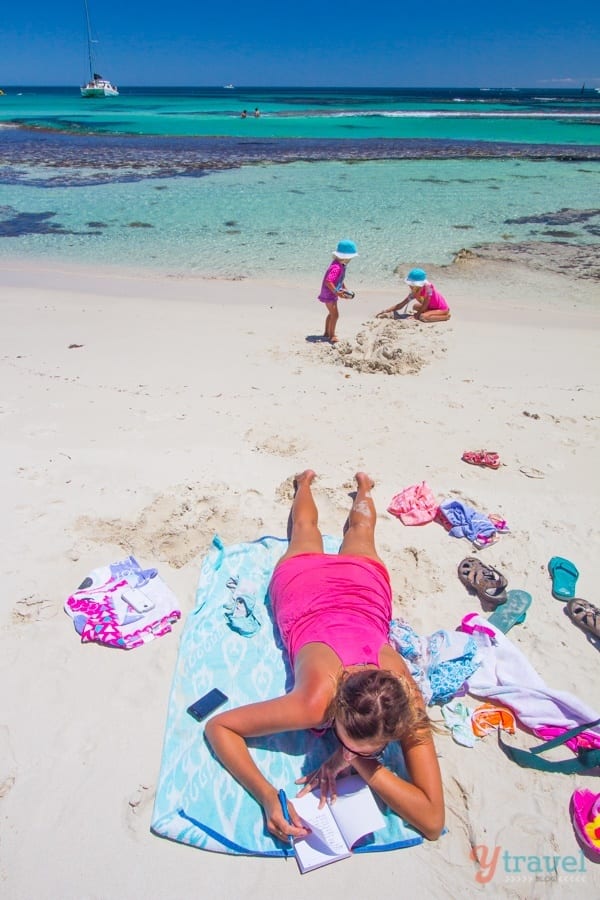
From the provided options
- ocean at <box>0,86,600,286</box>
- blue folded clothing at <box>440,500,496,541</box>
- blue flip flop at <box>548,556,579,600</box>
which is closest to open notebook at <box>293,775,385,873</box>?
blue flip flop at <box>548,556,579,600</box>

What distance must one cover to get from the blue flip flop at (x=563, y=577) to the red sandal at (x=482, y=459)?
1.33m

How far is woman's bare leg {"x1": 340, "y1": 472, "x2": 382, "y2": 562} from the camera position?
4180mm

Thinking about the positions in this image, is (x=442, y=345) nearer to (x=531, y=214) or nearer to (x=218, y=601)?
(x=218, y=601)

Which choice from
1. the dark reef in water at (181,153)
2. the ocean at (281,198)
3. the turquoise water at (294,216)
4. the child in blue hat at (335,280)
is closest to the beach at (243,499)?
the child in blue hat at (335,280)

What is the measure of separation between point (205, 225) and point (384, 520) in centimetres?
1421

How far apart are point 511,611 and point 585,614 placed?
0.53 metres

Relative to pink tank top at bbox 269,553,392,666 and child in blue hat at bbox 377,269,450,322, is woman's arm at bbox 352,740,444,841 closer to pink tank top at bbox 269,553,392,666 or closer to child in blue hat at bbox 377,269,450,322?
pink tank top at bbox 269,553,392,666

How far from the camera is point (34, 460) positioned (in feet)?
18.1

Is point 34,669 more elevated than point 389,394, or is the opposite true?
point 389,394

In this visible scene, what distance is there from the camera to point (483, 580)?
14.0ft

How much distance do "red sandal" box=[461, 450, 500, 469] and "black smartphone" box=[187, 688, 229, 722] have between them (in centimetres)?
357

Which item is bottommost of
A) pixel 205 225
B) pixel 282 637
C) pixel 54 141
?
pixel 282 637

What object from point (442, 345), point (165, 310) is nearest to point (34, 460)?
point (165, 310)

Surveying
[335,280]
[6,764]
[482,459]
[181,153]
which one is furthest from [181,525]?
[181,153]
